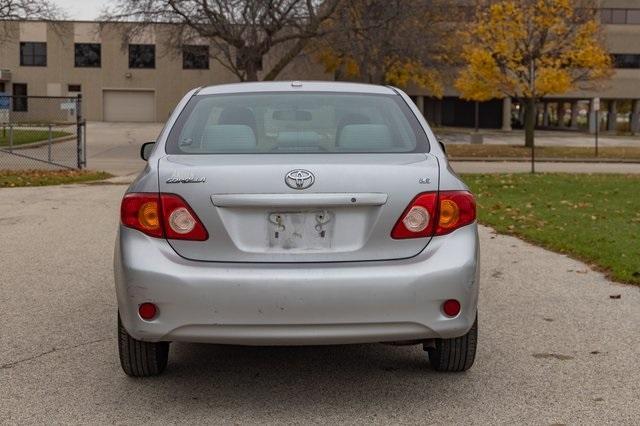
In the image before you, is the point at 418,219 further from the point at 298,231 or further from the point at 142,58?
the point at 142,58

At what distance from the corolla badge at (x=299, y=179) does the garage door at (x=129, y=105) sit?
2425 inches

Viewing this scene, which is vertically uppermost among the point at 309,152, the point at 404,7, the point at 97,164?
the point at 404,7

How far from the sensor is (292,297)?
378 centimetres

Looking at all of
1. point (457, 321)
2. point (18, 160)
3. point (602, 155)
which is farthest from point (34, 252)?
point (602, 155)

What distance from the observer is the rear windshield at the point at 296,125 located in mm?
4488

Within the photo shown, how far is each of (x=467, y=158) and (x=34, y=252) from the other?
80.4 feet

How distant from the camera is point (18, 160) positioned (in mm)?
23797

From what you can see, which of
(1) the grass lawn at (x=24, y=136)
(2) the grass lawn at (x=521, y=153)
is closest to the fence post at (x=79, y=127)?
(1) the grass lawn at (x=24, y=136)

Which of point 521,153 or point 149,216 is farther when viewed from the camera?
point 521,153

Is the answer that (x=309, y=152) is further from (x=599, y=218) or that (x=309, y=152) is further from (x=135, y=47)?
(x=135, y=47)

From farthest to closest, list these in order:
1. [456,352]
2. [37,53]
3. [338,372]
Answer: [37,53] < [338,372] < [456,352]

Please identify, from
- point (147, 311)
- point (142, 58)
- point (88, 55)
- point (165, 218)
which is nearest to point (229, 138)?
point (165, 218)

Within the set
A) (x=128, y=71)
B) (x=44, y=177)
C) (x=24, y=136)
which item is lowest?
(x=44, y=177)

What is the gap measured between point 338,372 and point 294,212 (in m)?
1.25
